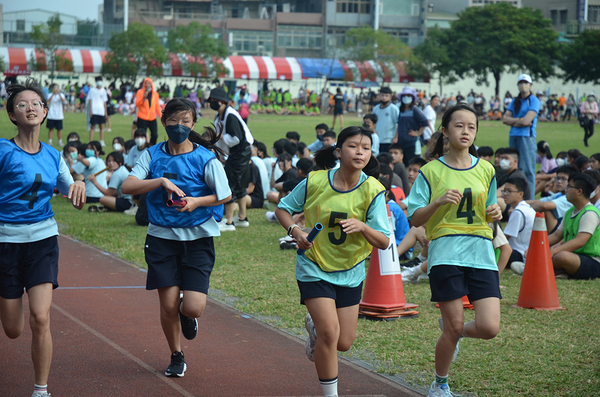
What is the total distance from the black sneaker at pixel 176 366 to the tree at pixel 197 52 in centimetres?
5940

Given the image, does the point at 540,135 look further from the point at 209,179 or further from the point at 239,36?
the point at 239,36

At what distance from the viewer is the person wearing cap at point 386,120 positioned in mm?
13016

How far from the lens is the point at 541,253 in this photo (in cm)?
703

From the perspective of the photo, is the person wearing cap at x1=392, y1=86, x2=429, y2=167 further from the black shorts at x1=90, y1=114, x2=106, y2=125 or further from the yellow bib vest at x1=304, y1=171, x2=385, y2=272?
the black shorts at x1=90, y1=114, x2=106, y2=125

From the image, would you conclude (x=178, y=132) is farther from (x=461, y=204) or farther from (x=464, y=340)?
(x=464, y=340)

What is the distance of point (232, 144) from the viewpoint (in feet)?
33.8

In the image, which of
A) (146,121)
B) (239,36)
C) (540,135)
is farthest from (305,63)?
(146,121)

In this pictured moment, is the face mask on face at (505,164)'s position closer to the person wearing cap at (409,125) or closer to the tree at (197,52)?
the person wearing cap at (409,125)

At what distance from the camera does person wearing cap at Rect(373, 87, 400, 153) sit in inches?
512

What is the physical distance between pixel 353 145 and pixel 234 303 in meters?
3.23

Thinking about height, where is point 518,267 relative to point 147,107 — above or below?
below

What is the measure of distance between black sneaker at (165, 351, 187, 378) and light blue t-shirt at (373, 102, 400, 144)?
29.4 ft

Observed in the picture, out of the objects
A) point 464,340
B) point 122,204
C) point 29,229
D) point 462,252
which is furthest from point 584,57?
point 29,229

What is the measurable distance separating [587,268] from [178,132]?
547 centimetres
